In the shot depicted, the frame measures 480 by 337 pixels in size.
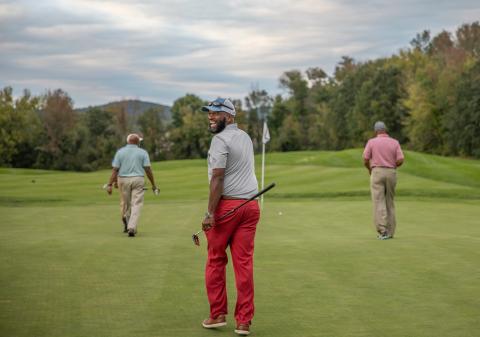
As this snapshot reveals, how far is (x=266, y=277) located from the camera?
33.6ft

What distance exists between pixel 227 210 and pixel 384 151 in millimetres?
8323

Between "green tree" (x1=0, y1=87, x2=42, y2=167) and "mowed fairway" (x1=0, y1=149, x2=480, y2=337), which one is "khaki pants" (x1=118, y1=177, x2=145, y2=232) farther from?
"green tree" (x1=0, y1=87, x2=42, y2=167)


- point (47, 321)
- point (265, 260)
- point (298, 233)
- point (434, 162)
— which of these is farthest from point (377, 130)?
point (434, 162)

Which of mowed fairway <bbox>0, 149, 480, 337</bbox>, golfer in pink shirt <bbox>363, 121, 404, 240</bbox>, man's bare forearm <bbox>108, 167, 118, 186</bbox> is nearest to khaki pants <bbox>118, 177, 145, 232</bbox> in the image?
man's bare forearm <bbox>108, 167, 118, 186</bbox>

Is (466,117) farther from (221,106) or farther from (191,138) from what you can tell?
(221,106)

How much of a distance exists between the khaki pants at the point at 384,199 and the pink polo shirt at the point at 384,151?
0.44 feet

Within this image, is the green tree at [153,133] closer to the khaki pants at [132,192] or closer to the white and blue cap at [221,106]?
the khaki pants at [132,192]

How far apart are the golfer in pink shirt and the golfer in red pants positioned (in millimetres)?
7941

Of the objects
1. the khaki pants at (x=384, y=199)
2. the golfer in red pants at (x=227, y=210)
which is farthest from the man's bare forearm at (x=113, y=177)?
the golfer in red pants at (x=227, y=210)


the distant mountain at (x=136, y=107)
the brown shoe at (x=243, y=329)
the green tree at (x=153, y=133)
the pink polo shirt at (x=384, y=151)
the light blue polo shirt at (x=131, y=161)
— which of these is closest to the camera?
the brown shoe at (x=243, y=329)

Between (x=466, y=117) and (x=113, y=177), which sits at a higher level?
(x=466, y=117)

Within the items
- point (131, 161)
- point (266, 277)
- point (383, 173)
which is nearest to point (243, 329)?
point (266, 277)

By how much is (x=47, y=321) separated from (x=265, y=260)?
4.57 metres

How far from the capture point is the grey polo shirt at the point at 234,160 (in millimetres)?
7622
